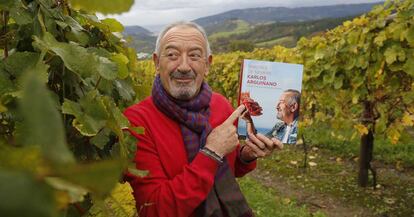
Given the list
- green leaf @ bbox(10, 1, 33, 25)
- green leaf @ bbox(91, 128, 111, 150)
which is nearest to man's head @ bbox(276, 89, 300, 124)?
green leaf @ bbox(91, 128, 111, 150)

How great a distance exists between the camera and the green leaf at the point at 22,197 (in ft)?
0.65

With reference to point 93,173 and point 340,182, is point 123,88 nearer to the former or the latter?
point 93,173

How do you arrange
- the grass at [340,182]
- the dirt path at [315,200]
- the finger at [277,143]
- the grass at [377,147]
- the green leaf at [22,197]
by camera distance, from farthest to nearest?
the grass at [377,147] < the grass at [340,182] < the dirt path at [315,200] < the finger at [277,143] < the green leaf at [22,197]

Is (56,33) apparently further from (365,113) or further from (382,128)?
(365,113)

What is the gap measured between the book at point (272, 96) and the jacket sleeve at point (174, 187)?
0.93ft

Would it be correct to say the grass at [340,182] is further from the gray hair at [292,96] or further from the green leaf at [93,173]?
the green leaf at [93,173]

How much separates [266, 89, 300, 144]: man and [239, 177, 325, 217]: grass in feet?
11.1

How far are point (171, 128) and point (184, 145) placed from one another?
10cm

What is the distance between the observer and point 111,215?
1.02m

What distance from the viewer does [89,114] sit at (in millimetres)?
980

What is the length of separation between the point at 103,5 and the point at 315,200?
19.5 feet

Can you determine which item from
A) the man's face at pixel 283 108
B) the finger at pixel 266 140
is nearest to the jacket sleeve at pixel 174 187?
the finger at pixel 266 140

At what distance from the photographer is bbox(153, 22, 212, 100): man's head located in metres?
2.15


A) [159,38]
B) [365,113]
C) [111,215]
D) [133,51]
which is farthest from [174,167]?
[365,113]
